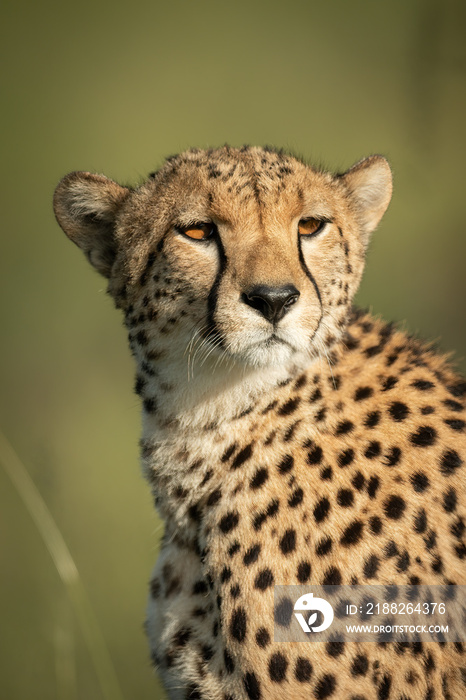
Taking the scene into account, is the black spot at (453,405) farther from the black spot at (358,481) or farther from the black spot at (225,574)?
the black spot at (225,574)

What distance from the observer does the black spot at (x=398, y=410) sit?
86.0 inches

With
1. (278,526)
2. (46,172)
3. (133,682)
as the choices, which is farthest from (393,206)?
(278,526)

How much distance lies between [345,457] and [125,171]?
4992mm

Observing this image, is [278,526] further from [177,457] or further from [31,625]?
[31,625]

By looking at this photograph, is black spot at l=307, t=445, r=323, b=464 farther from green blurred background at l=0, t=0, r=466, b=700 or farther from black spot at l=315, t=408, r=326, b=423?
green blurred background at l=0, t=0, r=466, b=700

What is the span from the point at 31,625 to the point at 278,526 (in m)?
1.55

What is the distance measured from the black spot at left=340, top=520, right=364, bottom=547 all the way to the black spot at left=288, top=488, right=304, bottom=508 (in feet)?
0.42

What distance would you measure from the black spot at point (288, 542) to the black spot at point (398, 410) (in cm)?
38

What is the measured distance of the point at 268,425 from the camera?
2.23 m

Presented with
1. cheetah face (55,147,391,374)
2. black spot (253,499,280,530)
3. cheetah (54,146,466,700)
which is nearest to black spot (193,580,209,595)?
cheetah (54,146,466,700)

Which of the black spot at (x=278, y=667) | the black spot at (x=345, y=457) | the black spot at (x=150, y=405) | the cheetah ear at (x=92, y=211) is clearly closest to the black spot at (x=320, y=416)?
the black spot at (x=345, y=457)

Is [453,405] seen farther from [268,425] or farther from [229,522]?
[229,522]

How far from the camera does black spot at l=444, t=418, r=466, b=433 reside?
217 cm

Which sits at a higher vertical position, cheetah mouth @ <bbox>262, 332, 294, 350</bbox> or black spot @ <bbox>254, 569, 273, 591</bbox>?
cheetah mouth @ <bbox>262, 332, 294, 350</bbox>
